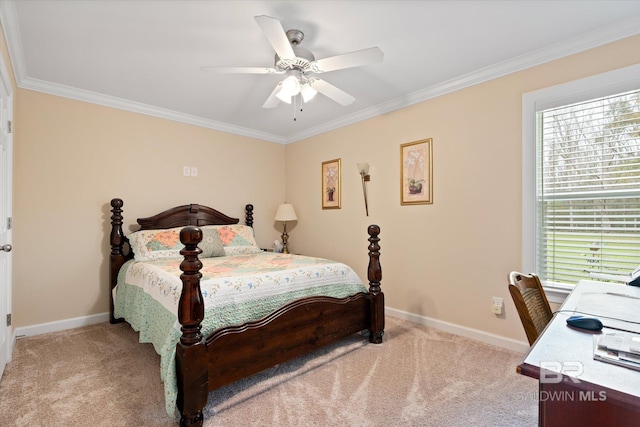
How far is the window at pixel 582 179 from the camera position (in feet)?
7.03

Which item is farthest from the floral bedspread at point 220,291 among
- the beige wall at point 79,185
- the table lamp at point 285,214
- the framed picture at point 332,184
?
the table lamp at point 285,214

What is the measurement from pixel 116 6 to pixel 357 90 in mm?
2030

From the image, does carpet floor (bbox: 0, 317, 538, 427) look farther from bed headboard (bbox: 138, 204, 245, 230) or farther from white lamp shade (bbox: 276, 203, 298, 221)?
white lamp shade (bbox: 276, 203, 298, 221)

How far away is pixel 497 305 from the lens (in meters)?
2.70

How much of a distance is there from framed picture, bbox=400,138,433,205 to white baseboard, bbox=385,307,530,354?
1.19 meters

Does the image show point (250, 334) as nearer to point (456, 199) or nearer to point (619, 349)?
point (619, 349)

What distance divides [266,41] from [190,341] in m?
2.03

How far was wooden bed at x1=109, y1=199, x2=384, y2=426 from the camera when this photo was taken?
167 centimetres

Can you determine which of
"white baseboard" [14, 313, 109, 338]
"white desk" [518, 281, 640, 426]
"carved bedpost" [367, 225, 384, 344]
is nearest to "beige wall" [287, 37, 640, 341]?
"carved bedpost" [367, 225, 384, 344]

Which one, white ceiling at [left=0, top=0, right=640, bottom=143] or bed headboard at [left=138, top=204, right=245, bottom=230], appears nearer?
white ceiling at [left=0, top=0, right=640, bottom=143]

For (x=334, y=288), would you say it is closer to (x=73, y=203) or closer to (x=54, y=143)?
(x=73, y=203)

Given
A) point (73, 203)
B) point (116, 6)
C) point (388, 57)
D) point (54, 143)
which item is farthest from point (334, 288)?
point (54, 143)

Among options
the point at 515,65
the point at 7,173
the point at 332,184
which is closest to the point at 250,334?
the point at 7,173

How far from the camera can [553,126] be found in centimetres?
246
